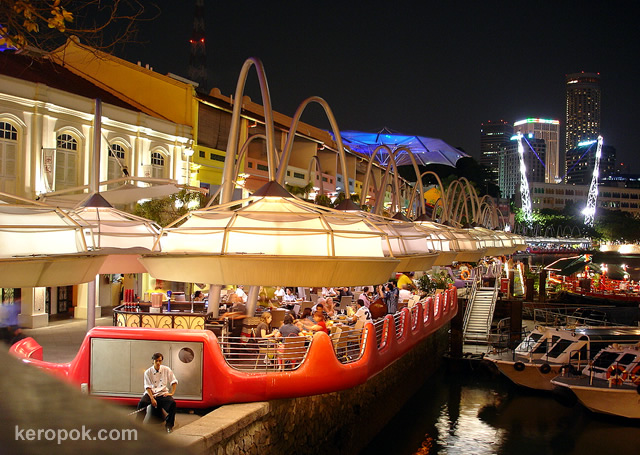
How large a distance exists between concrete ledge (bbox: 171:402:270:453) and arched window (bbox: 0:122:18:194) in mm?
13584

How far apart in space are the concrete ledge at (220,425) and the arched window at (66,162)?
14.6 m

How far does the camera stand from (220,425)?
10.4m

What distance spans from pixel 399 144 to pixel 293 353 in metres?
37.2

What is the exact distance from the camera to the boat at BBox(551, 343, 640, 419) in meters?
25.7

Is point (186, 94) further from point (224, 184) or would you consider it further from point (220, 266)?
point (220, 266)

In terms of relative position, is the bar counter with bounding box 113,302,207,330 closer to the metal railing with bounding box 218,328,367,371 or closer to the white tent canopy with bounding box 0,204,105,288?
the metal railing with bounding box 218,328,367,371

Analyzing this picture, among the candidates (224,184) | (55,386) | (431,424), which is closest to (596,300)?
(431,424)

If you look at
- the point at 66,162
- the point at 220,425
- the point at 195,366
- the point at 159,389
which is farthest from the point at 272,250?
the point at 66,162

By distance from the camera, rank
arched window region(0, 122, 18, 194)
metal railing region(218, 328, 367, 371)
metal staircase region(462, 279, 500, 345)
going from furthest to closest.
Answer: metal staircase region(462, 279, 500, 345)
arched window region(0, 122, 18, 194)
metal railing region(218, 328, 367, 371)

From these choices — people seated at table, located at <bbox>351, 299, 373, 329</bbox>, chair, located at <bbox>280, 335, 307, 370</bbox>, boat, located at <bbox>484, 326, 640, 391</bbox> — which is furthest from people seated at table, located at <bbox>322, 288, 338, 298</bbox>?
chair, located at <bbox>280, 335, 307, 370</bbox>

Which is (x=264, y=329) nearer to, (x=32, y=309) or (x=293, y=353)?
(x=293, y=353)

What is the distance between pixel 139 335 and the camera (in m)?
11.7

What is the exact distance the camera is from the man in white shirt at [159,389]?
1051cm

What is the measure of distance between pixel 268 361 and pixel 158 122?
18597 millimetres
